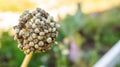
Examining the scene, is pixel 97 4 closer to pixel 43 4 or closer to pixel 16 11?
pixel 43 4

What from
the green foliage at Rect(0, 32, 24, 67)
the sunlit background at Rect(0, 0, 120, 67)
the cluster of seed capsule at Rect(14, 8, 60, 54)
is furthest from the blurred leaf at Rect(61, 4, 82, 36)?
the cluster of seed capsule at Rect(14, 8, 60, 54)

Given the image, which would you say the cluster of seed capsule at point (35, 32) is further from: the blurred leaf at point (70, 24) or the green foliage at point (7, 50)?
the blurred leaf at point (70, 24)

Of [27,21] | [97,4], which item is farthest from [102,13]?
[27,21]

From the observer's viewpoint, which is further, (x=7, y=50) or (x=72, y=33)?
(x=72, y=33)

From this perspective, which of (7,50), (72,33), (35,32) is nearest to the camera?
(35,32)

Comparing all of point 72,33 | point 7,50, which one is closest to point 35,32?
point 7,50

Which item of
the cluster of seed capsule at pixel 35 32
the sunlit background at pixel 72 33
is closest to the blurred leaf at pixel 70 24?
the sunlit background at pixel 72 33

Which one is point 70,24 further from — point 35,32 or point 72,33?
point 35,32

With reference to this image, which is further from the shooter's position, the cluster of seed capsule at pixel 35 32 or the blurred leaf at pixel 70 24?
the blurred leaf at pixel 70 24
